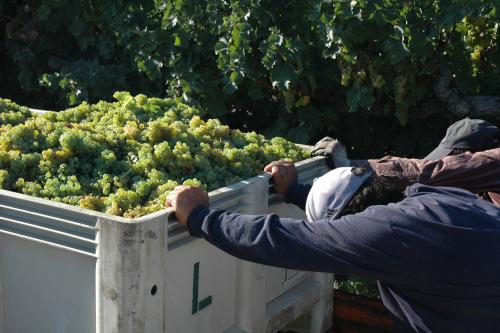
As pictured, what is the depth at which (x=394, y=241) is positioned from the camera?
6.59ft

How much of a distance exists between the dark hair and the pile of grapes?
577 millimetres

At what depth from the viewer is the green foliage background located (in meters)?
4.18

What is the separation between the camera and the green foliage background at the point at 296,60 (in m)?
4.18

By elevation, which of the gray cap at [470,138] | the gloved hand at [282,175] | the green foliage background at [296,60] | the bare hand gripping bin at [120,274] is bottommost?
the bare hand gripping bin at [120,274]

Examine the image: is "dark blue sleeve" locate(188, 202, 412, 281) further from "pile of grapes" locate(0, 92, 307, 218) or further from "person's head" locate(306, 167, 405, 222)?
"pile of grapes" locate(0, 92, 307, 218)

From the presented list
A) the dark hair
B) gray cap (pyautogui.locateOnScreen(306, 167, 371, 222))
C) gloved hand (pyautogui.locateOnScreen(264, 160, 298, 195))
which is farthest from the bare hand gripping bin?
the dark hair

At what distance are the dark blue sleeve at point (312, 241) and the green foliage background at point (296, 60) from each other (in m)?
2.20

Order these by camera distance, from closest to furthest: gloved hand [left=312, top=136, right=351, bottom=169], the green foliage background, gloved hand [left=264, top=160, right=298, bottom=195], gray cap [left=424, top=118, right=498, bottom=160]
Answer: gloved hand [left=264, top=160, right=298, bottom=195] < gloved hand [left=312, top=136, right=351, bottom=169] < gray cap [left=424, top=118, right=498, bottom=160] < the green foliage background

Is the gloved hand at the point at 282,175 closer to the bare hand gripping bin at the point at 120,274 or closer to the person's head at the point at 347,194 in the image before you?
the bare hand gripping bin at the point at 120,274

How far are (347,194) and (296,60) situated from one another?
2192 mm

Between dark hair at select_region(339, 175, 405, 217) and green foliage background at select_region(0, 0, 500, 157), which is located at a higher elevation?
green foliage background at select_region(0, 0, 500, 157)

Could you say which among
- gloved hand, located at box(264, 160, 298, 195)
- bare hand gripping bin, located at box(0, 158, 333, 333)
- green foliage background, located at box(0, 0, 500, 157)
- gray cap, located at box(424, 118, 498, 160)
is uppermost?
green foliage background, located at box(0, 0, 500, 157)

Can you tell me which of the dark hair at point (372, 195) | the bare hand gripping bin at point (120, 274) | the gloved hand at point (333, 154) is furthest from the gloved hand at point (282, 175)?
the dark hair at point (372, 195)

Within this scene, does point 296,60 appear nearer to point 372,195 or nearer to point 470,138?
point 470,138
